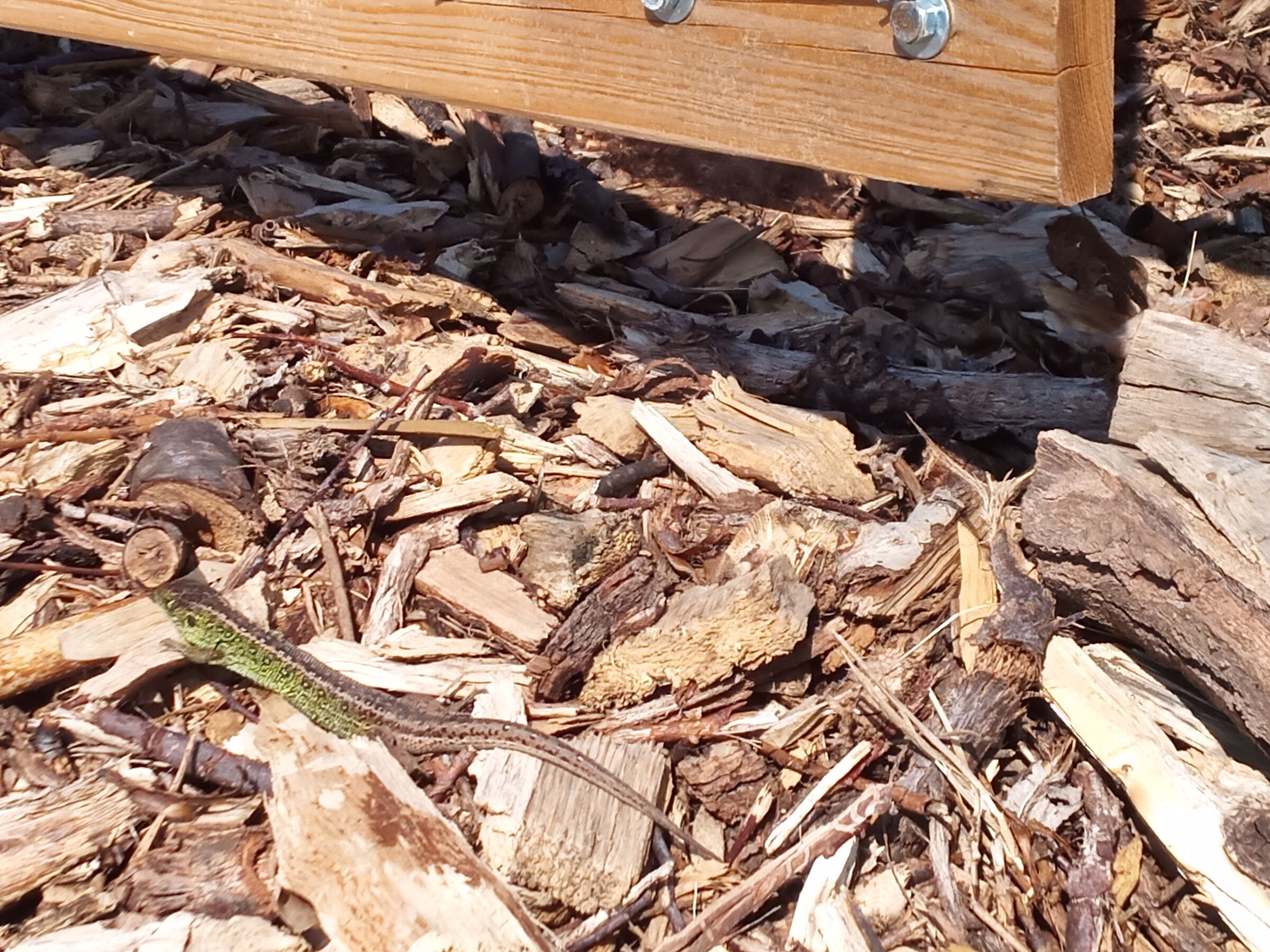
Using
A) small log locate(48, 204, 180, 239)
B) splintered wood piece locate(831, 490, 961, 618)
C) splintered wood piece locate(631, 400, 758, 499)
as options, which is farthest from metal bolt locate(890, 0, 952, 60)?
small log locate(48, 204, 180, 239)

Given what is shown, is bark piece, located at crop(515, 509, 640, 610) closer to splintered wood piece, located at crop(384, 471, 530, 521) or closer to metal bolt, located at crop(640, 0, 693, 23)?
splintered wood piece, located at crop(384, 471, 530, 521)

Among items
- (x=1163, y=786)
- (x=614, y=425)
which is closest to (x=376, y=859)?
(x=614, y=425)

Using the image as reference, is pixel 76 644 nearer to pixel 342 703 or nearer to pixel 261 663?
pixel 261 663

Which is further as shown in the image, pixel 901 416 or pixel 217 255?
pixel 217 255

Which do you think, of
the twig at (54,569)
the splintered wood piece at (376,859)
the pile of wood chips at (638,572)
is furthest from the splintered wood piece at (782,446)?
the twig at (54,569)

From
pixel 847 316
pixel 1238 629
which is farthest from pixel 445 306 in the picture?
pixel 1238 629

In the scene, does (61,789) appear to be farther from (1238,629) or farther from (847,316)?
(847,316)

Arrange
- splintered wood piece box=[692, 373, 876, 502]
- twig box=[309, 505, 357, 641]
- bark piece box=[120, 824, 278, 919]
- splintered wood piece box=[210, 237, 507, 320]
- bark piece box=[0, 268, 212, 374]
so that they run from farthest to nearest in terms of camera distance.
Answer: splintered wood piece box=[210, 237, 507, 320] < bark piece box=[0, 268, 212, 374] < splintered wood piece box=[692, 373, 876, 502] < twig box=[309, 505, 357, 641] < bark piece box=[120, 824, 278, 919]
